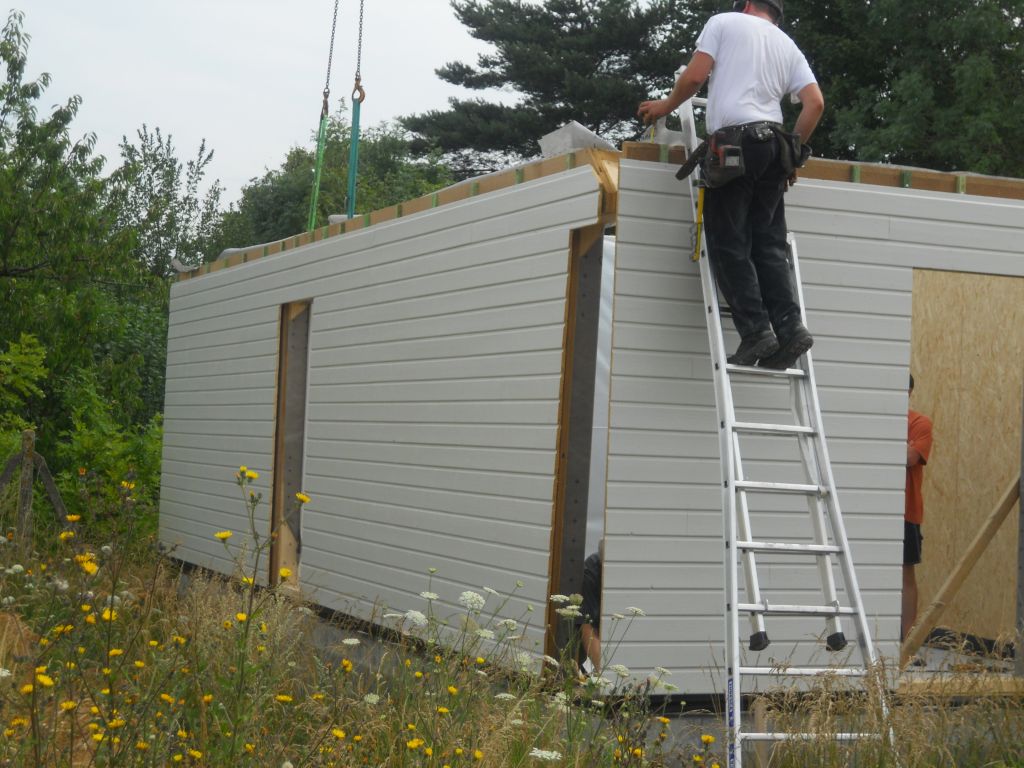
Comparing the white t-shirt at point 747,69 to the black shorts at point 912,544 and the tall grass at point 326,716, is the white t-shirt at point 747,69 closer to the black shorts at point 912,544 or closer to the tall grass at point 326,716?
the tall grass at point 326,716

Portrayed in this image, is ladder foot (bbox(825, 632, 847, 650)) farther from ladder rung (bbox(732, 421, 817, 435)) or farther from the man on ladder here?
the man on ladder

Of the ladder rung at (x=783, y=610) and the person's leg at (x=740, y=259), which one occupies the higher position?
the person's leg at (x=740, y=259)

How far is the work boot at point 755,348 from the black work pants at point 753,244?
0.08 ft

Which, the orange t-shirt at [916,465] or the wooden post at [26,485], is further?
the wooden post at [26,485]

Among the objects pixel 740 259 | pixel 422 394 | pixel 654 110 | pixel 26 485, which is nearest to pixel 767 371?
pixel 740 259

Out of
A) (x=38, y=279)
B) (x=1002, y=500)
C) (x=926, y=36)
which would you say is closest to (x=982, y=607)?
(x=1002, y=500)

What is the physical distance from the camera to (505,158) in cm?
3206

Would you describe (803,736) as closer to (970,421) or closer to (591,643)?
(591,643)

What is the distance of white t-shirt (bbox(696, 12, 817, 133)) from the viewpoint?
5621 mm

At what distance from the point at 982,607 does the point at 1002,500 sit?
5.66 feet

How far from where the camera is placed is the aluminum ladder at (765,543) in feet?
15.5

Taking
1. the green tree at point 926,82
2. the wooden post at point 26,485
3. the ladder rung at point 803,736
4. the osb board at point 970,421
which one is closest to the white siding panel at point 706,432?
the ladder rung at point 803,736

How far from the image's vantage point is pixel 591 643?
6293 mm

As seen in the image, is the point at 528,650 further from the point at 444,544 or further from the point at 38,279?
the point at 38,279
